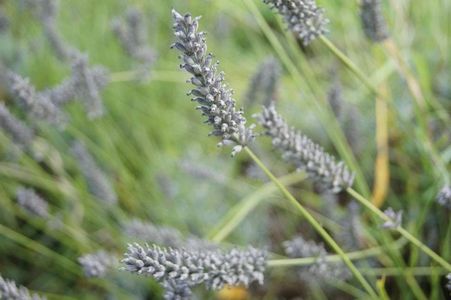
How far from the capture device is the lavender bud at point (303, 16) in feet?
2.75

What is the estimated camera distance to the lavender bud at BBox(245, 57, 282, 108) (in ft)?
4.49

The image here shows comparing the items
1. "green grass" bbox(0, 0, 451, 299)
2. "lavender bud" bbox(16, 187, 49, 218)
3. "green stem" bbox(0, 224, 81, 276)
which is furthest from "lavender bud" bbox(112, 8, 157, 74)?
"green stem" bbox(0, 224, 81, 276)

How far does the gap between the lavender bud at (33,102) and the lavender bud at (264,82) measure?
434 mm

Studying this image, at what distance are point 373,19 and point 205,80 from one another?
1.89 feet

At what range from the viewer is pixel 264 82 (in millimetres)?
1383

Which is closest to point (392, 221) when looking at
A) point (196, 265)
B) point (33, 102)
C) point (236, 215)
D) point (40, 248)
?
point (196, 265)

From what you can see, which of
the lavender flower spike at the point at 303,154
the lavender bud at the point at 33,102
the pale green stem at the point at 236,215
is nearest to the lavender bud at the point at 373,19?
the lavender flower spike at the point at 303,154

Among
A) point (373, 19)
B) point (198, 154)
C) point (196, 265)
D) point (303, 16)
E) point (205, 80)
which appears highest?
point (198, 154)

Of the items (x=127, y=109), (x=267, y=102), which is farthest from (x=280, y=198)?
(x=127, y=109)

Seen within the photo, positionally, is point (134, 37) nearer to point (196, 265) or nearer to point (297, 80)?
point (297, 80)

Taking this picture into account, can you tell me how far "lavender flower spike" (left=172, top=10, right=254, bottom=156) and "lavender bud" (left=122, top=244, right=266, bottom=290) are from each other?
0.50 ft

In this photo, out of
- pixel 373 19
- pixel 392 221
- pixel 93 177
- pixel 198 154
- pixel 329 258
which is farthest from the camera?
pixel 198 154

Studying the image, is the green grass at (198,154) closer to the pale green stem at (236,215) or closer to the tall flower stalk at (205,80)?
the pale green stem at (236,215)

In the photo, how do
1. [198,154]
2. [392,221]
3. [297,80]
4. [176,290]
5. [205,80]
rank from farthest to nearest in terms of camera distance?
1. [198,154]
2. [297,80]
3. [392,221]
4. [176,290]
5. [205,80]
